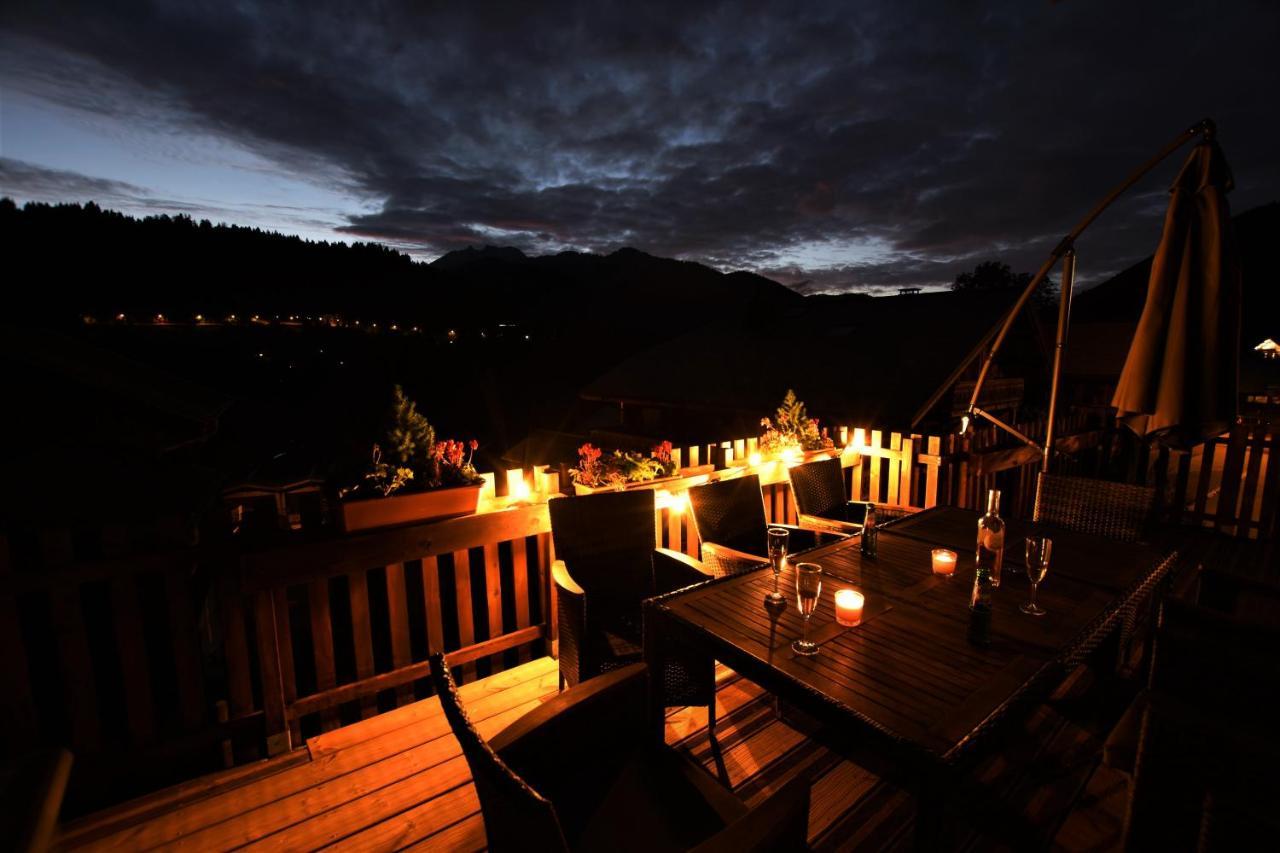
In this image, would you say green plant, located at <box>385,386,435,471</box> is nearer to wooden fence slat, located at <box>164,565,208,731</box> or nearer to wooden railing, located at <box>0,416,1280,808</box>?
wooden railing, located at <box>0,416,1280,808</box>

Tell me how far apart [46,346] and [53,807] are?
2.70 meters

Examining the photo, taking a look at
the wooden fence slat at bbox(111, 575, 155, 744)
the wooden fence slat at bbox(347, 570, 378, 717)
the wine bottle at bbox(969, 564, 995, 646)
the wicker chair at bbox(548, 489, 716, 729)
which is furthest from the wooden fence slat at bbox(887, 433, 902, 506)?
the wooden fence slat at bbox(111, 575, 155, 744)

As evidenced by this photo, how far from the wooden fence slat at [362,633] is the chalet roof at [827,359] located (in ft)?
35.9

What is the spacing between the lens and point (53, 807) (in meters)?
1.12

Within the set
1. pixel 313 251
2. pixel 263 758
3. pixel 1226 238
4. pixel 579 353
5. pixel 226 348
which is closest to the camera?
pixel 1226 238

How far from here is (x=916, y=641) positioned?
1.92 m

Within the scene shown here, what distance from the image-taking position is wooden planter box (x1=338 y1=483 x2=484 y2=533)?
2693 mm

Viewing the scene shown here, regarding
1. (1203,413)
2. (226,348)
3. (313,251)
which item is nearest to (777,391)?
(1203,413)

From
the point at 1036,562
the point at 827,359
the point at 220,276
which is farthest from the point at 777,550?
the point at 220,276

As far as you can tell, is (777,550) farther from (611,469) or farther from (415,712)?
(415,712)

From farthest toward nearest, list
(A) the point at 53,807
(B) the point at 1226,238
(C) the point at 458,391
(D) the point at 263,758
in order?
(C) the point at 458,391, (D) the point at 263,758, (B) the point at 1226,238, (A) the point at 53,807

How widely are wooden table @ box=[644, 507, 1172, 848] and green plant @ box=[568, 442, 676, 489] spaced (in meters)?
1.20

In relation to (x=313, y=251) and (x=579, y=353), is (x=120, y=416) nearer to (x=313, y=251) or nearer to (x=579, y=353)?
(x=313, y=251)

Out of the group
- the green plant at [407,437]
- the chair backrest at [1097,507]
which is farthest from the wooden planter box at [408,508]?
the chair backrest at [1097,507]
